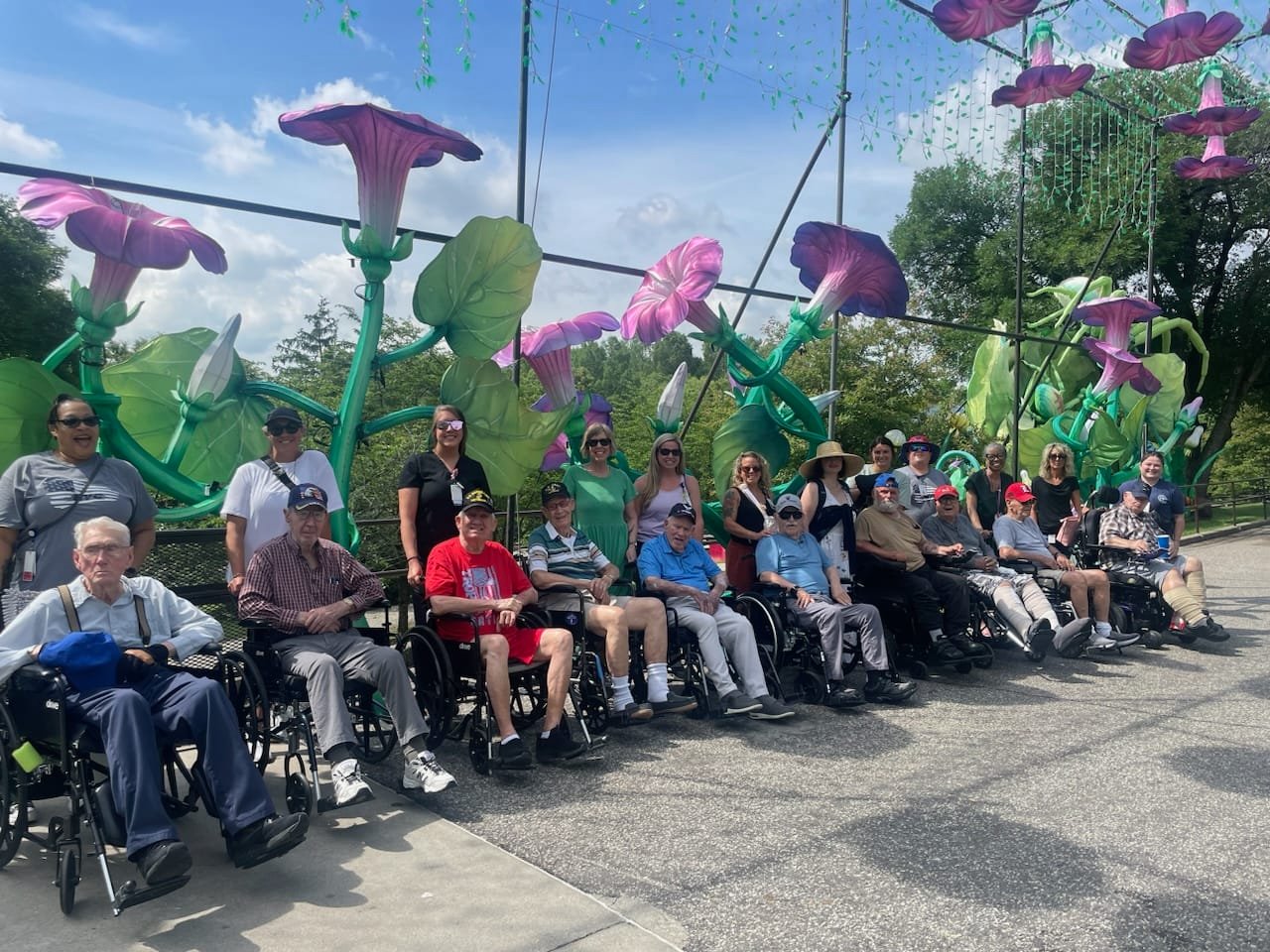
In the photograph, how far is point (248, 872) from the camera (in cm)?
329

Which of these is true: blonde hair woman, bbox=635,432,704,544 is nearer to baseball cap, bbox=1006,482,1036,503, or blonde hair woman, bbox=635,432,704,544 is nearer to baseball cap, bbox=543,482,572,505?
baseball cap, bbox=543,482,572,505

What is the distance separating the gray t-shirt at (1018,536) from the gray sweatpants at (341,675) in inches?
194

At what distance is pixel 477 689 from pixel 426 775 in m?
0.56

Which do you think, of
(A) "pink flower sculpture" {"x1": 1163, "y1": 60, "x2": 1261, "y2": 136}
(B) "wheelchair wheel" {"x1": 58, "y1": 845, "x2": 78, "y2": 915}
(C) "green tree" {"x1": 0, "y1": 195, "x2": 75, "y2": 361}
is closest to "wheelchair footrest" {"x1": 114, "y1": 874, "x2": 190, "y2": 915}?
(B) "wheelchair wheel" {"x1": 58, "y1": 845, "x2": 78, "y2": 915}

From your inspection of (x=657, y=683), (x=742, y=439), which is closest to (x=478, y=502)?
(x=657, y=683)

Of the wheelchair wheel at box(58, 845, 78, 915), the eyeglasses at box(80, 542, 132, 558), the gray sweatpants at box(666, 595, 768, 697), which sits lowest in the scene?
the wheelchair wheel at box(58, 845, 78, 915)

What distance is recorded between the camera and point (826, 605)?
5.66 m

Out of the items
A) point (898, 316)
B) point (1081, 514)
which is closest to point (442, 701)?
point (898, 316)

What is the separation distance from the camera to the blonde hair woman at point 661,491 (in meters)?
6.02

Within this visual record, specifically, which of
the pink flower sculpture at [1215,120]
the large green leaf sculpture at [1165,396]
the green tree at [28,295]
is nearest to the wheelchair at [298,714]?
the pink flower sculpture at [1215,120]

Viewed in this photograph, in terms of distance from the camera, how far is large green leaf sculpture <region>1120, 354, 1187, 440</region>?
14.6 m

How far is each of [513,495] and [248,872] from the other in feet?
10.1

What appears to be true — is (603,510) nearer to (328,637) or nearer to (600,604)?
(600,604)

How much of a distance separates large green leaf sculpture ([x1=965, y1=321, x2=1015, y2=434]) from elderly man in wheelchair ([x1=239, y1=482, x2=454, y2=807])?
12.1 metres
